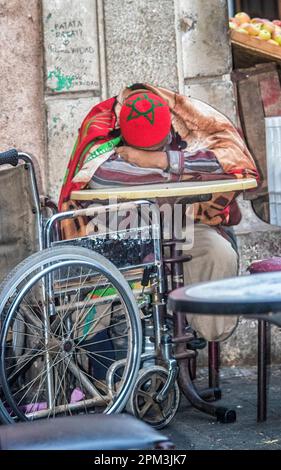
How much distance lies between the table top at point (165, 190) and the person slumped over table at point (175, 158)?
9 cm

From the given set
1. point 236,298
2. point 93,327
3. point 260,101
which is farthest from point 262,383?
point 236,298

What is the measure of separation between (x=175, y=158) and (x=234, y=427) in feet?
4.06

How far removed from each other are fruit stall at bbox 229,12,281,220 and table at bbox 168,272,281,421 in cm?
351

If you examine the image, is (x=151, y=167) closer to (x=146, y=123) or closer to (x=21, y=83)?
(x=146, y=123)

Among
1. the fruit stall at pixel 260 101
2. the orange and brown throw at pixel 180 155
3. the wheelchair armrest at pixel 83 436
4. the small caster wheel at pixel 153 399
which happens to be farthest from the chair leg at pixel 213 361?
the wheelchair armrest at pixel 83 436

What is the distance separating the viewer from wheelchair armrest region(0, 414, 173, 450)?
1196 mm

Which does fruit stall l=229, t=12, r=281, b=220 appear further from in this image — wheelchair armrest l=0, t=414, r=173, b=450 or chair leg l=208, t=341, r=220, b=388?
wheelchair armrest l=0, t=414, r=173, b=450

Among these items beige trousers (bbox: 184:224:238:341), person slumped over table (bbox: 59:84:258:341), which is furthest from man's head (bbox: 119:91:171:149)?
beige trousers (bbox: 184:224:238:341)

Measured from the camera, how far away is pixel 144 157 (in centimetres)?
404

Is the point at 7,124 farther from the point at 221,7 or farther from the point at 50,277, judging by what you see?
the point at 50,277

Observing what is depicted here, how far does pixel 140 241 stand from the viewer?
3828 mm

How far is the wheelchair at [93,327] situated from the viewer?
3.48 meters

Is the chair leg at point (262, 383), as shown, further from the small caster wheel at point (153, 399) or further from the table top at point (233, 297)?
the table top at point (233, 297)
